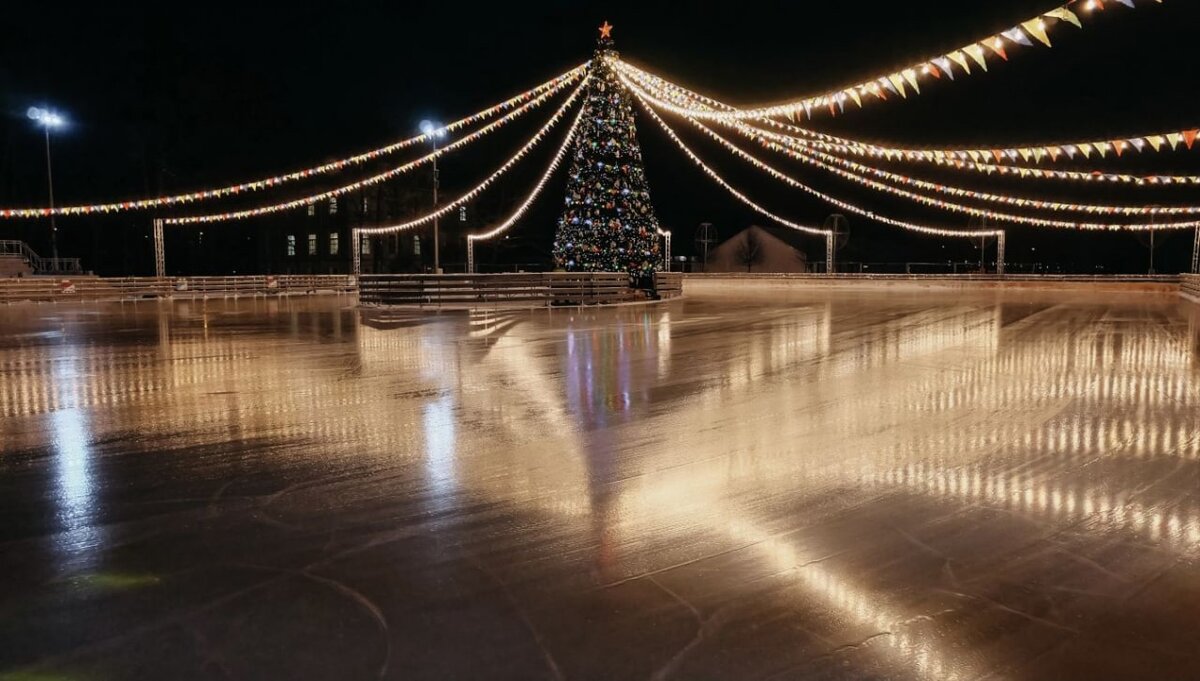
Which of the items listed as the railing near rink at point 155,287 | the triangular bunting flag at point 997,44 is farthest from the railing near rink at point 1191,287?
the railing near rink at point 155,287

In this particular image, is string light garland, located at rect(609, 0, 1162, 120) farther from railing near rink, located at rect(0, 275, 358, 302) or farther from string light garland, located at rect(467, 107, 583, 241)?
railing near rink, located at rect(0, 275, 358, 302)

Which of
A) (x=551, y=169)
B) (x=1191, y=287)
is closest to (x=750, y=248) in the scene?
(x=551, y=169)

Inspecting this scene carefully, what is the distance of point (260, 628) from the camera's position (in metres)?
2.87

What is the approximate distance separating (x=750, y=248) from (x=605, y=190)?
37.6 metres

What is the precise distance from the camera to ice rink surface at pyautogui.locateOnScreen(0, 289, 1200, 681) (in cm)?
274

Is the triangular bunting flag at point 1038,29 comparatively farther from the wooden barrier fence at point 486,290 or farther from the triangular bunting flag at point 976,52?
the wooden barrier fence at point 486,290

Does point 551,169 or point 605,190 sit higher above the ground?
point 551,169

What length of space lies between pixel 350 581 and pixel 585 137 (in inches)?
898

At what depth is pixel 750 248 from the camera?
60594 millimetres

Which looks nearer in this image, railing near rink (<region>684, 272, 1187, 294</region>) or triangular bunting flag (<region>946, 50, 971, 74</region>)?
triangular bunting flag (<region>946, 50, 971, 74</region>)

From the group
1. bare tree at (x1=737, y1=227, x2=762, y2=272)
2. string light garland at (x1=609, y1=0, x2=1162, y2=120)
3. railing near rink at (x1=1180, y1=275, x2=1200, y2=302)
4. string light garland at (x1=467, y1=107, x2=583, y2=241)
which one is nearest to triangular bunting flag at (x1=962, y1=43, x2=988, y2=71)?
string light garland at (x1=609, y1=0, x2=1162, y2=120)

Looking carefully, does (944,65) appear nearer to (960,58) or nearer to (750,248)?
(960,58)

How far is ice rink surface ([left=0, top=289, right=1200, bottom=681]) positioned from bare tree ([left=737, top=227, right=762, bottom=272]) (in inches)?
2073

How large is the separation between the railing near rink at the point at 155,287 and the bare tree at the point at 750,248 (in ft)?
109
